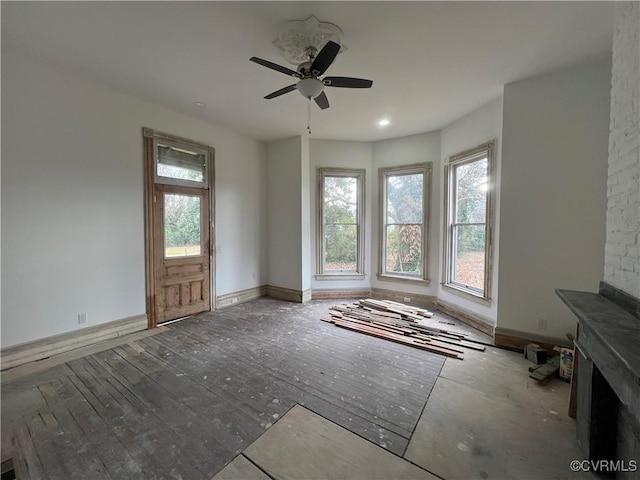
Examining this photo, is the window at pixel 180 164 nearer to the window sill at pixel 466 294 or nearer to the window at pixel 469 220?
the window at pixel 469 220

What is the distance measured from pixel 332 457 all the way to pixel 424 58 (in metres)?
3.41

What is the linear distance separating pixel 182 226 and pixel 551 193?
4869 mm

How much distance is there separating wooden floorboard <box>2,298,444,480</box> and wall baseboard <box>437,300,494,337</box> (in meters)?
1.03

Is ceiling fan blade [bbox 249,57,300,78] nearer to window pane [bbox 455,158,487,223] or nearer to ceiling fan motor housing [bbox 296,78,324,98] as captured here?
ceiling fan motor housing [bbox 296,78,324,98]

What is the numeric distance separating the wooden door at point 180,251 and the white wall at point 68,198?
24cm

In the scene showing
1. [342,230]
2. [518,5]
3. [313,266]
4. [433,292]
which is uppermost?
[518,5]

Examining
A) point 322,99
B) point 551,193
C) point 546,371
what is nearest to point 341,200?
point 322,99

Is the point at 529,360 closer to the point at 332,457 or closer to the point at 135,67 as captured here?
the point at 332,457

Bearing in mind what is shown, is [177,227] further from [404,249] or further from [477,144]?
[477,144]

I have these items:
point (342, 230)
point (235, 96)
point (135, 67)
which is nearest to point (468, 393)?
point (342, 230)

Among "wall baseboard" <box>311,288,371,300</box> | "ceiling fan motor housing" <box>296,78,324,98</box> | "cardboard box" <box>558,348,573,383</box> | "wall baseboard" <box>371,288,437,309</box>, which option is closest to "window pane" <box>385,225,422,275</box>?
"wall baseboard" <box>371,288,437,309</box>

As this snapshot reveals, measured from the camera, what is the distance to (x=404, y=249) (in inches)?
194

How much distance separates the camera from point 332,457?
1626 mm

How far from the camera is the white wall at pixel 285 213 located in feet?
16.1
